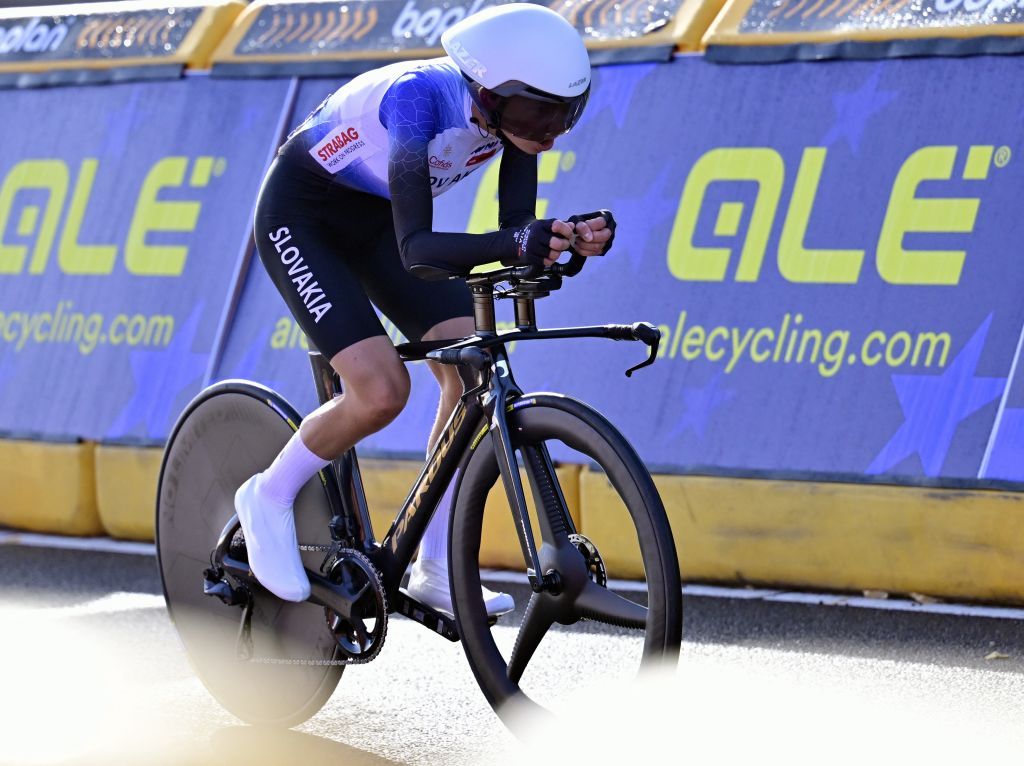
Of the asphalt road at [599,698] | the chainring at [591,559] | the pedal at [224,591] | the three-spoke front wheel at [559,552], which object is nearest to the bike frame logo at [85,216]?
the asphalt road at [599,698]

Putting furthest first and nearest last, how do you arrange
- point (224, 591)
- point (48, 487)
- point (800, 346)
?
point (48, 487) < point (800, 346) < point (224, 591)

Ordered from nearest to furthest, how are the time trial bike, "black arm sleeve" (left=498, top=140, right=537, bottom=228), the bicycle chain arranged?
the time trial bike, "black arm sleeve" (left=498, top=140, right=537, bottom=228), the bicycle chain

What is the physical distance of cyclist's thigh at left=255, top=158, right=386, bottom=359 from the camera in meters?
4.66

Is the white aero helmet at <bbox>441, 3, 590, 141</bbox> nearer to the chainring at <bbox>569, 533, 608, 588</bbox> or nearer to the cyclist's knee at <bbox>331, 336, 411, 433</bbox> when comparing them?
the cyclist's knee at <bbox>331, 336, 411, 433</bbox>

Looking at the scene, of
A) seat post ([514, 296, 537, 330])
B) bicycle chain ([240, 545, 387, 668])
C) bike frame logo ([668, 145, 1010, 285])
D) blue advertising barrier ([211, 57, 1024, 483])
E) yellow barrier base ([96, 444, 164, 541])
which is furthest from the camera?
yellow barrier base ([96, 444, 164, 541])

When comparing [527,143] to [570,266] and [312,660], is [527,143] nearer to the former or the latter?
[570,266]

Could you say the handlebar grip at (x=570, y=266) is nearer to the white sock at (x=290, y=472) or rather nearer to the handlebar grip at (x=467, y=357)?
the handlebar grip at (x=467, y=357)

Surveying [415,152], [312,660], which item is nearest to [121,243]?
[312,660]

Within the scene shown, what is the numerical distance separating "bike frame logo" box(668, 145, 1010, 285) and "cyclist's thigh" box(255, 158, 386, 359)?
2.55m

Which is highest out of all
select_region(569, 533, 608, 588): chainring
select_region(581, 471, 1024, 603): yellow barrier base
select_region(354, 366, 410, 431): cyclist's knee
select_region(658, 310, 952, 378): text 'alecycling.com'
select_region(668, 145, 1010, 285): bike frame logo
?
select_region(668, 145, 1010, 285): bike frame logo

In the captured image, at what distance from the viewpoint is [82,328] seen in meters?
8.52

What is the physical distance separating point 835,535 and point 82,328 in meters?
4.06

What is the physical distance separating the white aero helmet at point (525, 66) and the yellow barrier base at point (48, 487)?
14.9ft

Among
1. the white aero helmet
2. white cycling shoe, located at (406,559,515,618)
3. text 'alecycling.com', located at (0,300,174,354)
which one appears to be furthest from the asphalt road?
text 'alecycling.com', located at (0,300,174,354)
